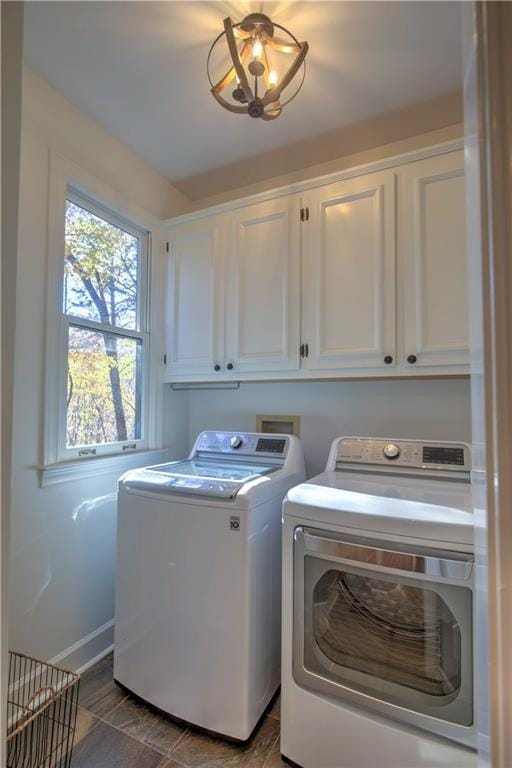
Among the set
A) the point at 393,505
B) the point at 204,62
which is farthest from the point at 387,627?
the point at 204,62

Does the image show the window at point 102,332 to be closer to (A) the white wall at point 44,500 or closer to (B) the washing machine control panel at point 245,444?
(A) the white wall at point 44,500

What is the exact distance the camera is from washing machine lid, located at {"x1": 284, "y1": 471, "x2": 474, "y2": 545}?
1.01m

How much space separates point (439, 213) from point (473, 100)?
45.3 inches

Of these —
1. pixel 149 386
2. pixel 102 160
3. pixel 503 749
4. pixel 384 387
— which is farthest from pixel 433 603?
pixel 102 160

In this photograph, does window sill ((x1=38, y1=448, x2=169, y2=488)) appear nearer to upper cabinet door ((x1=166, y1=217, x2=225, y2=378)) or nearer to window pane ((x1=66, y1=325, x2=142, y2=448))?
window pane ((x1=66, y1=325, x2=142, y2=448))

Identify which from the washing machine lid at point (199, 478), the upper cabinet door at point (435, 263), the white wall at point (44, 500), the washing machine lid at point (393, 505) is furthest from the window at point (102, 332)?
the upper cabinet door at point (435, 263)

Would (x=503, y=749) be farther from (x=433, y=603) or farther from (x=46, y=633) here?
(x=46, y=633)

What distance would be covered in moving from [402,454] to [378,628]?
0.68 meters

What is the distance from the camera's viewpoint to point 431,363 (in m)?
1.48

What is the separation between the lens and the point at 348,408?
1.95 meters

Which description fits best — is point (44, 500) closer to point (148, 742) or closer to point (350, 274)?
point (148, 742)

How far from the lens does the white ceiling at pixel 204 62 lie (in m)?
1.25

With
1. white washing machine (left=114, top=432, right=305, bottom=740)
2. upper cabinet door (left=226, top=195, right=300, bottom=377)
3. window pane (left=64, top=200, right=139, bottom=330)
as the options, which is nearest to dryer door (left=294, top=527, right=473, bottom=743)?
white washing machine (left=114, top=432, right=305, bottom=740)

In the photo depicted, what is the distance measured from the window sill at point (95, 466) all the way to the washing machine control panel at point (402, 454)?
1.08 m
